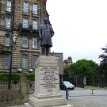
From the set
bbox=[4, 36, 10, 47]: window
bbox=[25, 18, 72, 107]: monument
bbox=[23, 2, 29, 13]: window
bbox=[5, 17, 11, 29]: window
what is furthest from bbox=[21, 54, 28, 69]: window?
bbox=[25, 18, 72, 107]: monument

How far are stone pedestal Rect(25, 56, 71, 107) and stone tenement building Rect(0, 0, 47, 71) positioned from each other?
123 feet

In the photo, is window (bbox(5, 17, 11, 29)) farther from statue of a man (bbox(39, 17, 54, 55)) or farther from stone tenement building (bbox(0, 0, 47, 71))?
statue of a man (bbox(39, 17, 54, 55))

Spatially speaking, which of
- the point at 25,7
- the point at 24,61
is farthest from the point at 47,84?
the point at 25,7

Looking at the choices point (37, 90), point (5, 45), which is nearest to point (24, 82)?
point (37, 90)

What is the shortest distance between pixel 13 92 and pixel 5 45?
90.8 feet

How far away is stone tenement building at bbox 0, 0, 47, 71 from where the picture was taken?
51.9 metres

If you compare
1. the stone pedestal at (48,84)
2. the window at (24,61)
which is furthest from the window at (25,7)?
the stone pedestal at (48,84)

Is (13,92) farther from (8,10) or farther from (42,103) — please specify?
(8,10)

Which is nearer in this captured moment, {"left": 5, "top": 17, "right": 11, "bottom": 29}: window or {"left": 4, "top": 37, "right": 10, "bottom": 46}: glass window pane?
{"left": 4, "top": 37, "right": 10, "bottom": 46}: glass window pane

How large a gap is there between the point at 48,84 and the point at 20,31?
134 feet

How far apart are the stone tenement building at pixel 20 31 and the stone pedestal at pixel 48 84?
123 ft

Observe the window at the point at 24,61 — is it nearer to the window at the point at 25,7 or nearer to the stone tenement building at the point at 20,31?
the stone tenement building at the point at 20,31

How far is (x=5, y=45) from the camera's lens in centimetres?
5247

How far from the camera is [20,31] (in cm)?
5397
